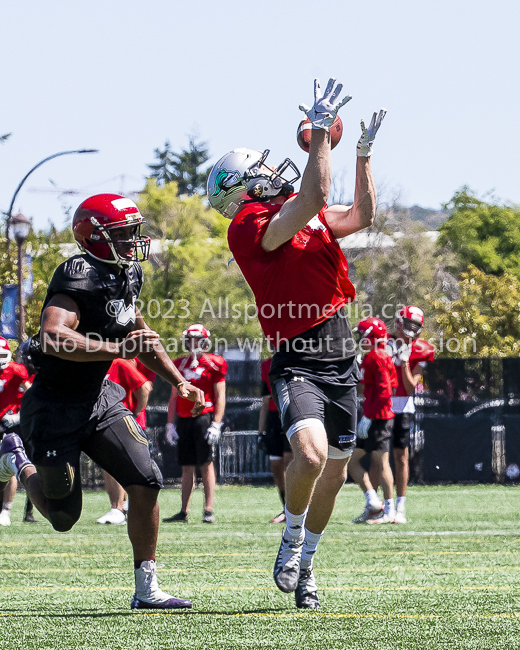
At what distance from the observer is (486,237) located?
52.5 m

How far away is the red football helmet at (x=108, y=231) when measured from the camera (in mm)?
5125

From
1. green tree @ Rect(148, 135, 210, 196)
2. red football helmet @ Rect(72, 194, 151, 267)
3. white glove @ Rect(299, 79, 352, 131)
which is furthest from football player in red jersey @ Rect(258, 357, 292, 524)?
green tree @ Rect(148, 135, 210, 196)

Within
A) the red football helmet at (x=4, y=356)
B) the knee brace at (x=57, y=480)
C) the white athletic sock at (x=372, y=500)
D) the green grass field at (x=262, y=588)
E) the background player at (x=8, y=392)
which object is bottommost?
the green grass field at (x=262, y=588)

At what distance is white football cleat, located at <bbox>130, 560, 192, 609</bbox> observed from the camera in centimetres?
501

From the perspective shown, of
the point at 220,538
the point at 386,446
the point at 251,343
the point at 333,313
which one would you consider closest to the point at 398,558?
the point at 220,538

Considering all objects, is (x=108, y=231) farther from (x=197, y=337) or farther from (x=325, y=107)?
(x=197, y=337)

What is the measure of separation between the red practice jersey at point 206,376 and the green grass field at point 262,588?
1377 millimetres

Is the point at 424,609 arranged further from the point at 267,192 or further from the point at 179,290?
the point at 179,290

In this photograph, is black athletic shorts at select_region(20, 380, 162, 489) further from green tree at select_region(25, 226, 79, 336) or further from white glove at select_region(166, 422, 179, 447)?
green tree at select_region(25, 226, 79, 336)

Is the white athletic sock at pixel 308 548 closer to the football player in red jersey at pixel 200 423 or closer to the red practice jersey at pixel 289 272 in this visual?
the red practice jersey at pixel 289 272

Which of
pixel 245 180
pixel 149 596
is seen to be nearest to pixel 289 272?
pixel 245 180

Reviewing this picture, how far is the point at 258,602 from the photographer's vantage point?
17.3 ft

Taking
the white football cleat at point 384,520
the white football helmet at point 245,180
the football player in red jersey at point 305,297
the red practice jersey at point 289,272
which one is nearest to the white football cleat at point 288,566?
the football player in red jersey at point 305,297

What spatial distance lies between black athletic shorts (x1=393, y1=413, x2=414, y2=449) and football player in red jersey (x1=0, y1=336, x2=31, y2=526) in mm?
3999
